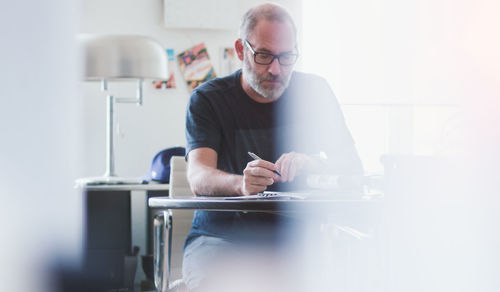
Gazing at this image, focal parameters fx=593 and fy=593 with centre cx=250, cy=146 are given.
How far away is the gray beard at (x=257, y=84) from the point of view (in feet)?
5.33

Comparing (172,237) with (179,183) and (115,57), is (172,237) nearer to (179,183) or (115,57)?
(179,183)

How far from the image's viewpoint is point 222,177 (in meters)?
1.39

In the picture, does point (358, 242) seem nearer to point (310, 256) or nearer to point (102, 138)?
point (310, 256)

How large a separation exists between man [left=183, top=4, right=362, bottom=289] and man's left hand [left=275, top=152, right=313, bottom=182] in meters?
0.08

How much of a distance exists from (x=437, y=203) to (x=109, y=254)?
2505mm

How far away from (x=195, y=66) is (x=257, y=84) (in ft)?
7.26

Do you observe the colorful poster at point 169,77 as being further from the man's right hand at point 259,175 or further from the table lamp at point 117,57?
the man's right hand at point 259,175

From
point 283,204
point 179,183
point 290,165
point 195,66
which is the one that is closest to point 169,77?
point 195,66

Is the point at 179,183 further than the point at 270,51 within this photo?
Yes

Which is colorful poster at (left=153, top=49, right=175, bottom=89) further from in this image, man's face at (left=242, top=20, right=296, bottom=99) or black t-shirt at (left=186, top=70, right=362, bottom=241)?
man's face at (left=242, top=20, right=296, bottom=99)

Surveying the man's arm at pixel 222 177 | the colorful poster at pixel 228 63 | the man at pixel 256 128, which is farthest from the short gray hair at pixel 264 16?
the colorful poster at pixel 228 63

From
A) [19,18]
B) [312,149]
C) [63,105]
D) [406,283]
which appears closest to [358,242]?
[312,149]

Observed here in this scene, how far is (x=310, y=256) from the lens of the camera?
154 cm

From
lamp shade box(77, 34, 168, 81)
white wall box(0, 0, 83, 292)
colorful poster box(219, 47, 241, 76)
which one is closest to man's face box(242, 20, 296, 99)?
lamp shade box(77, 34, 168, 81)
